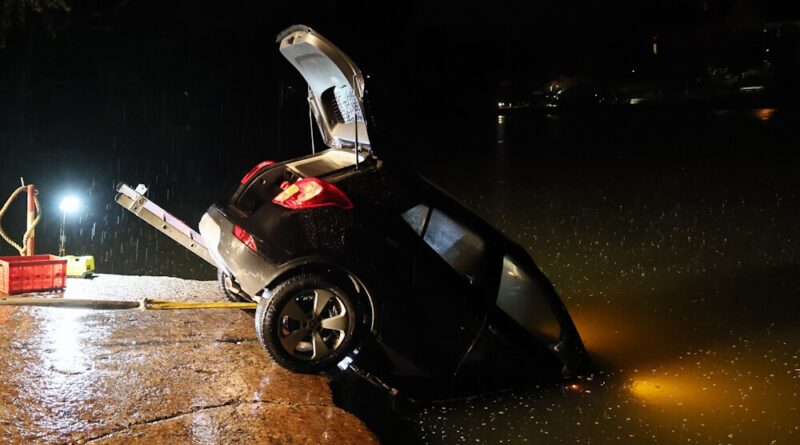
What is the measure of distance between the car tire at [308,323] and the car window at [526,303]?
3.40 feet

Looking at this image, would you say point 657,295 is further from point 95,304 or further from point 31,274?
point 31,274

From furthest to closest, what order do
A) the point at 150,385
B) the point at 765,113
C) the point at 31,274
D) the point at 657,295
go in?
the point at 765,113 < the point at 657,295 < the point at 31,274 < the point at 150,385

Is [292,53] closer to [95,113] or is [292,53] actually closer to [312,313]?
[312,313]

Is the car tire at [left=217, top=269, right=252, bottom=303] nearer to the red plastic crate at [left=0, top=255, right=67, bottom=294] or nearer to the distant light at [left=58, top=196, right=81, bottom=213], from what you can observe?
the red plastic crate at [left=0, top=255, right=67, bottom=294]

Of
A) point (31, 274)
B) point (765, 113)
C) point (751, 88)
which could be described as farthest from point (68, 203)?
point (751, 88)

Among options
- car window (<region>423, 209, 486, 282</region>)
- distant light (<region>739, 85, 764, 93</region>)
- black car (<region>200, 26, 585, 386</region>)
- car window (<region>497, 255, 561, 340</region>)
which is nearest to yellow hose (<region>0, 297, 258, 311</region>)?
black car (<region>200, 26, 585, 386</region>)

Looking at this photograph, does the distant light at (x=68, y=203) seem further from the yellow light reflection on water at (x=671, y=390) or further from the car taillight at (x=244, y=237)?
the yellow light reflection on water at (x=671, y=390)

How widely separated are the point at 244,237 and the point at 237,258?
13 centimetres

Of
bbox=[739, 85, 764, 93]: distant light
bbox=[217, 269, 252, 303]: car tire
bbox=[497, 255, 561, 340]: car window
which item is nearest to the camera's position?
bbox=[497, 255, 561, 340]: car window

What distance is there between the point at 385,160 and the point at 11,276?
324cm

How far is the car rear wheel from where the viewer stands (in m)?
5.88

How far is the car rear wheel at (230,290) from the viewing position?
19.3ft

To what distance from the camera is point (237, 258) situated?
481 centimetres

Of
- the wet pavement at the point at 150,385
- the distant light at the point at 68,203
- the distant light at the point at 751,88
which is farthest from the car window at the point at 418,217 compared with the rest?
the distant light at the point at 751,88
